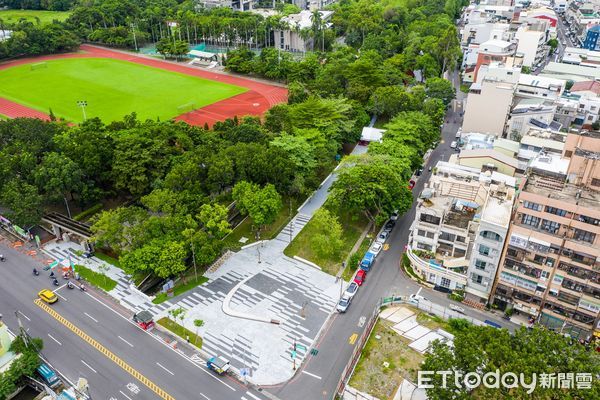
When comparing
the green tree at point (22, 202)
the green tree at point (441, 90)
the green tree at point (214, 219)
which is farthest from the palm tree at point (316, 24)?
the green tree at point (22, 202)

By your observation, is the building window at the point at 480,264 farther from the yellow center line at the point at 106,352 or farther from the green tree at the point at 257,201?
the yellow center line at the point at 106,352


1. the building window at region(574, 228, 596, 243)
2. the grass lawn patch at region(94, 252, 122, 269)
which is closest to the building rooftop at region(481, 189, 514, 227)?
the building window at region(574, 228, 596, 243)

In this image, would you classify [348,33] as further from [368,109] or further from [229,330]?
[229,330]

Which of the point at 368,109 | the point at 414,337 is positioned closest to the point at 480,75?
the point at 368,109

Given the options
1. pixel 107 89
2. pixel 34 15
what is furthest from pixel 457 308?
pixel 34 15

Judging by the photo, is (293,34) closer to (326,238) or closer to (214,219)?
(214,219)

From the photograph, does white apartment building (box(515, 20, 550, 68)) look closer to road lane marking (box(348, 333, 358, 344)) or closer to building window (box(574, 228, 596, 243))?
building window (box(574, 228, 596, 243))
